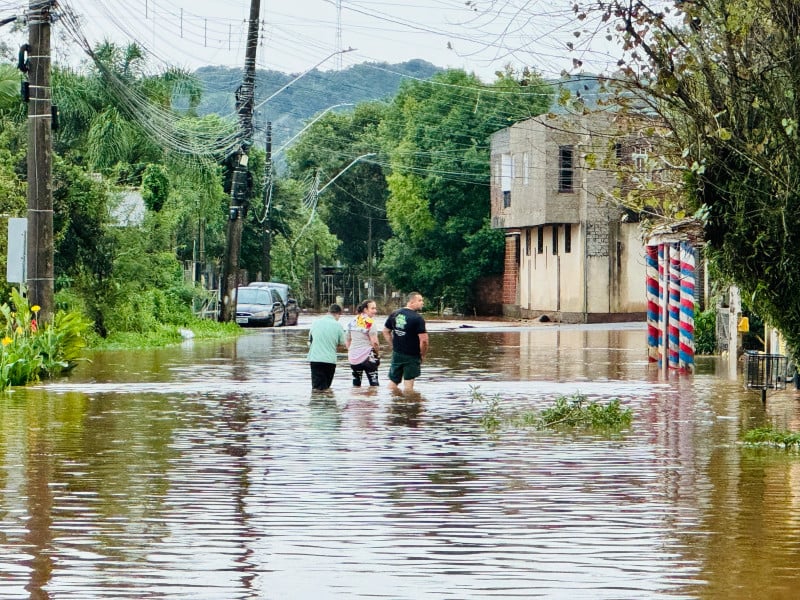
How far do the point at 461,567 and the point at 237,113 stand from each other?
4204 cm

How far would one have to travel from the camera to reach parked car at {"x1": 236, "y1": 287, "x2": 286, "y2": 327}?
188ft

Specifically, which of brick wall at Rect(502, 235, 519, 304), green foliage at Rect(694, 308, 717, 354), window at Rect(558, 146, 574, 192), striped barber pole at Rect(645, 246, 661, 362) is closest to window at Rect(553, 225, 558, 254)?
window at Rect(558, 146, 574, 192)

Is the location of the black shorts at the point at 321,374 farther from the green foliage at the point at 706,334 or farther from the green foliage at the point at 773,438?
the green foliage at the point at 706,334

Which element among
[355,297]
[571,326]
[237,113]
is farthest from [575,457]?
[355,297]

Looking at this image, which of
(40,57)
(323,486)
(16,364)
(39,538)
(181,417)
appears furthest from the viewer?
(40,57)

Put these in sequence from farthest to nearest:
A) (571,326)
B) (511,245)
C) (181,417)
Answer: (511,245)
(571,326)
(181,417)

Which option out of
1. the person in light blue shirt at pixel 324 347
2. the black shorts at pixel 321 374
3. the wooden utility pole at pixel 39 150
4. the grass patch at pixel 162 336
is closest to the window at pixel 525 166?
the grass patch at pixel 162 336

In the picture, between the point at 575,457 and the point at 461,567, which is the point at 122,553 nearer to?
the point at 461,567

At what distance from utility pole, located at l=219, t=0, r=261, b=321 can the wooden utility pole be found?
22.4m

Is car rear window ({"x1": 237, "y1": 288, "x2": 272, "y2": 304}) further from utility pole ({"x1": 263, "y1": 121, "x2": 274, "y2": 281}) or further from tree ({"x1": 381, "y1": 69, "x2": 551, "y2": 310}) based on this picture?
tree ({"x1": 381, "y1": 69, "x2": 551, "y2": 310})

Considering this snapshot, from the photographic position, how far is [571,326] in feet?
186

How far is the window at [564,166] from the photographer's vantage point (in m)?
62.0

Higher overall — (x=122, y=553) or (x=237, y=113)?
(x=237, y=113)

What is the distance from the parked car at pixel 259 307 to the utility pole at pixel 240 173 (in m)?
5.81
